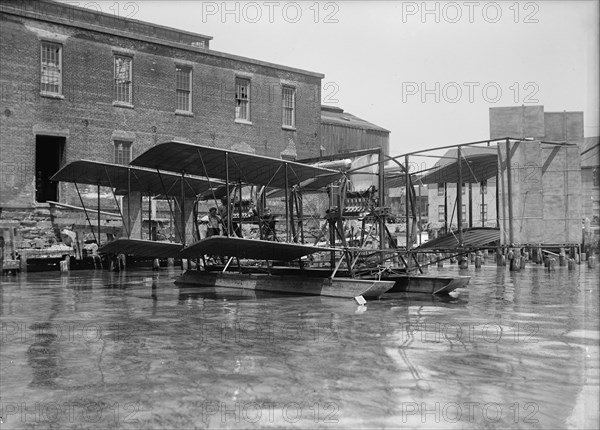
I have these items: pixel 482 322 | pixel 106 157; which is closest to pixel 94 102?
pixel 106 157

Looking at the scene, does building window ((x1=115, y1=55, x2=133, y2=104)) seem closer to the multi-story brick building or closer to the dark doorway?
the multi-story brick building

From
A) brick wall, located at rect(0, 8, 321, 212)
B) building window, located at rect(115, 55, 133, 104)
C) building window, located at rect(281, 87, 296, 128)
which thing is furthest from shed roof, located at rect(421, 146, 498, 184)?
building window, located at rect(281, 87, 296, 128)

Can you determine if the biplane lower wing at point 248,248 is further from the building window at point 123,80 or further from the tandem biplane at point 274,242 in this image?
the building window at point 123,80

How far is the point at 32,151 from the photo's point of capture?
30156 mm

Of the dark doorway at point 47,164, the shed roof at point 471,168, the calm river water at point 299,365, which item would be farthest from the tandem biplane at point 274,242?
the dark doorway at point 47,164

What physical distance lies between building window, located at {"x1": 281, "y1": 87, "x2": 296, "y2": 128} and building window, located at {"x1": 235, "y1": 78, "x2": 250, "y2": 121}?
280cm

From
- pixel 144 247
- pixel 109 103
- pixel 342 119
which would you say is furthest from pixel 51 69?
pixel 342 119

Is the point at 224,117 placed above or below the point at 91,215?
above

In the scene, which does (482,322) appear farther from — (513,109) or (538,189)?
(513,109)

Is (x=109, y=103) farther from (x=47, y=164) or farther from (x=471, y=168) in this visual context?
(x=471, y=168)

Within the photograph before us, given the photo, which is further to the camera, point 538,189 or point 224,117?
point 224,117

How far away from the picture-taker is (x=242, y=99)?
39000mm

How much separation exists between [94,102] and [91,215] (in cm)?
564

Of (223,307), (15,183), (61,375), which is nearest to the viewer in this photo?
(61,375)
